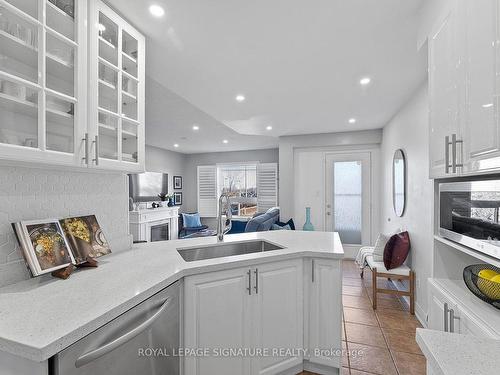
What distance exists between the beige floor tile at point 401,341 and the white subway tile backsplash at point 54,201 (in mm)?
2442

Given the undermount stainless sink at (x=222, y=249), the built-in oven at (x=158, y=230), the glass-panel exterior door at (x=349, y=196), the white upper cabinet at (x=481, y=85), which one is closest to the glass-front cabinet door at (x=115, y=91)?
the undermount stainless sink at (x=222, y=249)

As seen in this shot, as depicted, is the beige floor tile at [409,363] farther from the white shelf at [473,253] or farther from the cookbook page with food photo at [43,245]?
the cookbook page with food photo at [43,245]

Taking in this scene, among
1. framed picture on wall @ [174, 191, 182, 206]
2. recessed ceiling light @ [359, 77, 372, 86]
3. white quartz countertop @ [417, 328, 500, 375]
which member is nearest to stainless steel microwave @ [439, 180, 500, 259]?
white quartz countertop @ [417, 328, 500, 375]

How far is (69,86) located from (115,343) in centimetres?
119

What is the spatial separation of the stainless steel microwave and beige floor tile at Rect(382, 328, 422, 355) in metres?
1.48

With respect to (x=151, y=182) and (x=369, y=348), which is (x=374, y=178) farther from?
(x=151, y=182)

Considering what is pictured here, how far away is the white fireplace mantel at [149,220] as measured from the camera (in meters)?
5.27

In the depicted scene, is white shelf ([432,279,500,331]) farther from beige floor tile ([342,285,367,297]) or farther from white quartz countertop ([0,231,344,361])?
beige floor tile ([342,285,367,297])

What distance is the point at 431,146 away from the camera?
1.42 m

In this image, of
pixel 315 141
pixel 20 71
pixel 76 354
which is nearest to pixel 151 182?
pixel 315 141

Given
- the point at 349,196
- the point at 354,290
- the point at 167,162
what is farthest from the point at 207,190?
the point at 354,290

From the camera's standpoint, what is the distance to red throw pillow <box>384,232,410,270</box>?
2943mm

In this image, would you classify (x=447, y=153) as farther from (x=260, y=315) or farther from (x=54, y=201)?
(x=54, y=201)

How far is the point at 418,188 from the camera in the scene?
2.78 meters
